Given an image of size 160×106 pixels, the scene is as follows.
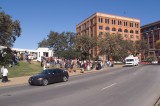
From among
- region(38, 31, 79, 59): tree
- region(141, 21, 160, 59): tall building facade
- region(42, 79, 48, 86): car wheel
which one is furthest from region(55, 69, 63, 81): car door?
region(141, 21, 160, 59): tall building facade

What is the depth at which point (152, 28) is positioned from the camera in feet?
452

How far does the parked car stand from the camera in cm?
2259

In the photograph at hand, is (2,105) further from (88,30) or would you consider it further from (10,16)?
(88,30)

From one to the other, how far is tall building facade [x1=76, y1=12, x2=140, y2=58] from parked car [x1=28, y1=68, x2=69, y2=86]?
8975 centimetres

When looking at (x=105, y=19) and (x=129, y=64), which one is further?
(x=105, y=19)

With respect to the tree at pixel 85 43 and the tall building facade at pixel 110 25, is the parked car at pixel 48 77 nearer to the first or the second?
the tree at pixel 85 43

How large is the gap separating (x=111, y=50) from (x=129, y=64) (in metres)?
18.3

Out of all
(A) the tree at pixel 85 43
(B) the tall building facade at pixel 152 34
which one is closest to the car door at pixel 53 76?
(A) the tree at pixel 85 43

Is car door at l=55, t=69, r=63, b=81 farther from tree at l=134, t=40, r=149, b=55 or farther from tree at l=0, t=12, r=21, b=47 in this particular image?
tree at l=134, t=40, r=149, b=55

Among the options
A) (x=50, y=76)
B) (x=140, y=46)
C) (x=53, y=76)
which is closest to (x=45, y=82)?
(x=50, y=76)

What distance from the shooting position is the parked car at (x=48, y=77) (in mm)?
22594

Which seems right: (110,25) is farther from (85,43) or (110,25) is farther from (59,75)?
(59,75)

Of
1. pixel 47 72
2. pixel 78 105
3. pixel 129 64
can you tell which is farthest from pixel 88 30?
pixel 78 105

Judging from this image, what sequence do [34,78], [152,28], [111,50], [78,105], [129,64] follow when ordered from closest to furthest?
[78,105] → [34,78] → [129,64] → [111,50] → [152,28]
